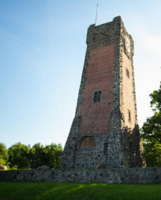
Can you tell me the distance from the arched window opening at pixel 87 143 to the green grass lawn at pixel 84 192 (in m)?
9.90

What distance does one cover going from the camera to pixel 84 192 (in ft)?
37.7

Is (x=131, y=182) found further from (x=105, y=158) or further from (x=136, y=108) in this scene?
(x=136, y=108)

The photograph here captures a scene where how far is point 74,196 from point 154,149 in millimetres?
20885

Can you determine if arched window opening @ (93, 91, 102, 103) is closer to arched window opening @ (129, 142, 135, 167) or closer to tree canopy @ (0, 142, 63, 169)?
arched window opening @ (129, 142, 135, 167)

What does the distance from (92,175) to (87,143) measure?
8.16m

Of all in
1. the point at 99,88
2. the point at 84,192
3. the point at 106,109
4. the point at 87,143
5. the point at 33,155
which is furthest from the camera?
the point at 33,155

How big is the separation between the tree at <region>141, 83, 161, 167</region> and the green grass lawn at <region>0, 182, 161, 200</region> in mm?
13731

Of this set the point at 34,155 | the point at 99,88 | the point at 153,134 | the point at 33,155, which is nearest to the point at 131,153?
the point at 153,134

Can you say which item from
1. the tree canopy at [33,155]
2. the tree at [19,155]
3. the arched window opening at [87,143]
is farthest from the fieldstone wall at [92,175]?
the tree canopy at [33,155]

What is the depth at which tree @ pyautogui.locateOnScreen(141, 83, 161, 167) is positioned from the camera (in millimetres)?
25005

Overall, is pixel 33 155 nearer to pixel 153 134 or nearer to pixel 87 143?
pixel 87 143

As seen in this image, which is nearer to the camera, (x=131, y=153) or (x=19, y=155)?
(x=131, y=153)

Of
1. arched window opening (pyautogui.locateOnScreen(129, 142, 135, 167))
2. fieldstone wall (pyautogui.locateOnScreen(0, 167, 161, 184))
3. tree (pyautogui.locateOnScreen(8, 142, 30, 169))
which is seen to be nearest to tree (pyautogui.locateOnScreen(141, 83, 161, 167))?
arched window opening (pyautogui.locateOnScreen(129, 142, 135, 167))

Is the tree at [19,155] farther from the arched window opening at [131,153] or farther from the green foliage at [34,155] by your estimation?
the arched window opening at [131,153]
